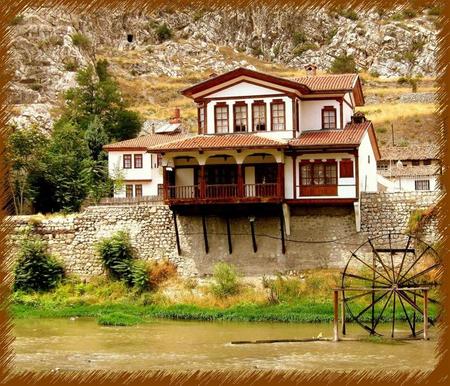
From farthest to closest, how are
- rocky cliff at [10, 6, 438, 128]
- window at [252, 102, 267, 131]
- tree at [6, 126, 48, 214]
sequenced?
rocky cliff at [10, 6, 438, 128]
tree at [6, 126, 48, 214]
window at [252, 102, 267, 131]

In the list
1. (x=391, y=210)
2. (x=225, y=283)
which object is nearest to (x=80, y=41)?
(x=225, y=283)

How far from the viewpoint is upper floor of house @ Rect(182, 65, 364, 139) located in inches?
1836

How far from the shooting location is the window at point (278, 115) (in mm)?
46812

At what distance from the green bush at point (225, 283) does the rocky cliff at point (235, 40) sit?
56.8 metres

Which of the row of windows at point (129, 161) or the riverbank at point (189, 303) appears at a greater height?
the row of windows at point (129, 161)

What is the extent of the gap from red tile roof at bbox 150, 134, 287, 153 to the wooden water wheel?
21.7 feet

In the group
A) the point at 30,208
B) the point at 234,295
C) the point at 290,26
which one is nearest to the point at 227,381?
the point at 234,295

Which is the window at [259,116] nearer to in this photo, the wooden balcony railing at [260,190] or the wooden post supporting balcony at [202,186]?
the wooden balcony railing at [260,190]

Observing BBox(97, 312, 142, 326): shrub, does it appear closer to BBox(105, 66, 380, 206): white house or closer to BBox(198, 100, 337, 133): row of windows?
BBox(105, 66, 380, 206): white house

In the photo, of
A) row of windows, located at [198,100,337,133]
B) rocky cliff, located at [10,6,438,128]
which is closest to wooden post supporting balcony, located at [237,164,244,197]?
row of windows, located at [198,100,337,133]

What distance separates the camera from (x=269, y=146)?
44719mm

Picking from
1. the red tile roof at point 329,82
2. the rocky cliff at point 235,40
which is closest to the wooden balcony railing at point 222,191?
the red tile roof at point 329,82

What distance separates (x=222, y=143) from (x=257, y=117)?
2.57m

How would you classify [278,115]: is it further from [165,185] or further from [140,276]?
[140,276]
